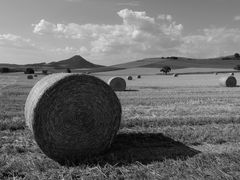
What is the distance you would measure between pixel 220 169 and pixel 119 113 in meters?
2.46

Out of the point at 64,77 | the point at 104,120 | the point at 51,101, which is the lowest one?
the point at 104,120

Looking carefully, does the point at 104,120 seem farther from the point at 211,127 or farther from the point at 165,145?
the point at 211,127

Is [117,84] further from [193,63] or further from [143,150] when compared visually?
[193,63]

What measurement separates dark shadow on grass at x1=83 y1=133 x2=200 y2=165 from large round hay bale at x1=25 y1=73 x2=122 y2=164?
398 millimetres

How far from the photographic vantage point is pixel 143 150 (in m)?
6.86

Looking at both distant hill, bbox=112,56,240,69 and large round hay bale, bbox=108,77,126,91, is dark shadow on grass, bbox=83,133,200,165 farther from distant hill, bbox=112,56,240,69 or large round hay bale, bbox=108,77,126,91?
A: distant hill, bbox=112,56,240,69

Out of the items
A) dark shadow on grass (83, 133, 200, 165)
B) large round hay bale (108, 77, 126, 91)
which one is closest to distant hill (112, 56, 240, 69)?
large round hay bale (108, 77, 126, 91)

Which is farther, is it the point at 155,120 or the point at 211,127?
the point at 155,120

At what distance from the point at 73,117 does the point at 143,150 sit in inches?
63.0

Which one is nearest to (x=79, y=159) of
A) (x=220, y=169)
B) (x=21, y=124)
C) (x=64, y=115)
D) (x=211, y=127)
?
(x=64, y=115)

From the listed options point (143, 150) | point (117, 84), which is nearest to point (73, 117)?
point (143, 150)

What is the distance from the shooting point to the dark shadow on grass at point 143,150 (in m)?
6.19

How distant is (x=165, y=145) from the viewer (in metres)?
→ 7.23

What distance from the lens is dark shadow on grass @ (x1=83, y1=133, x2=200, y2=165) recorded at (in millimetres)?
6188
